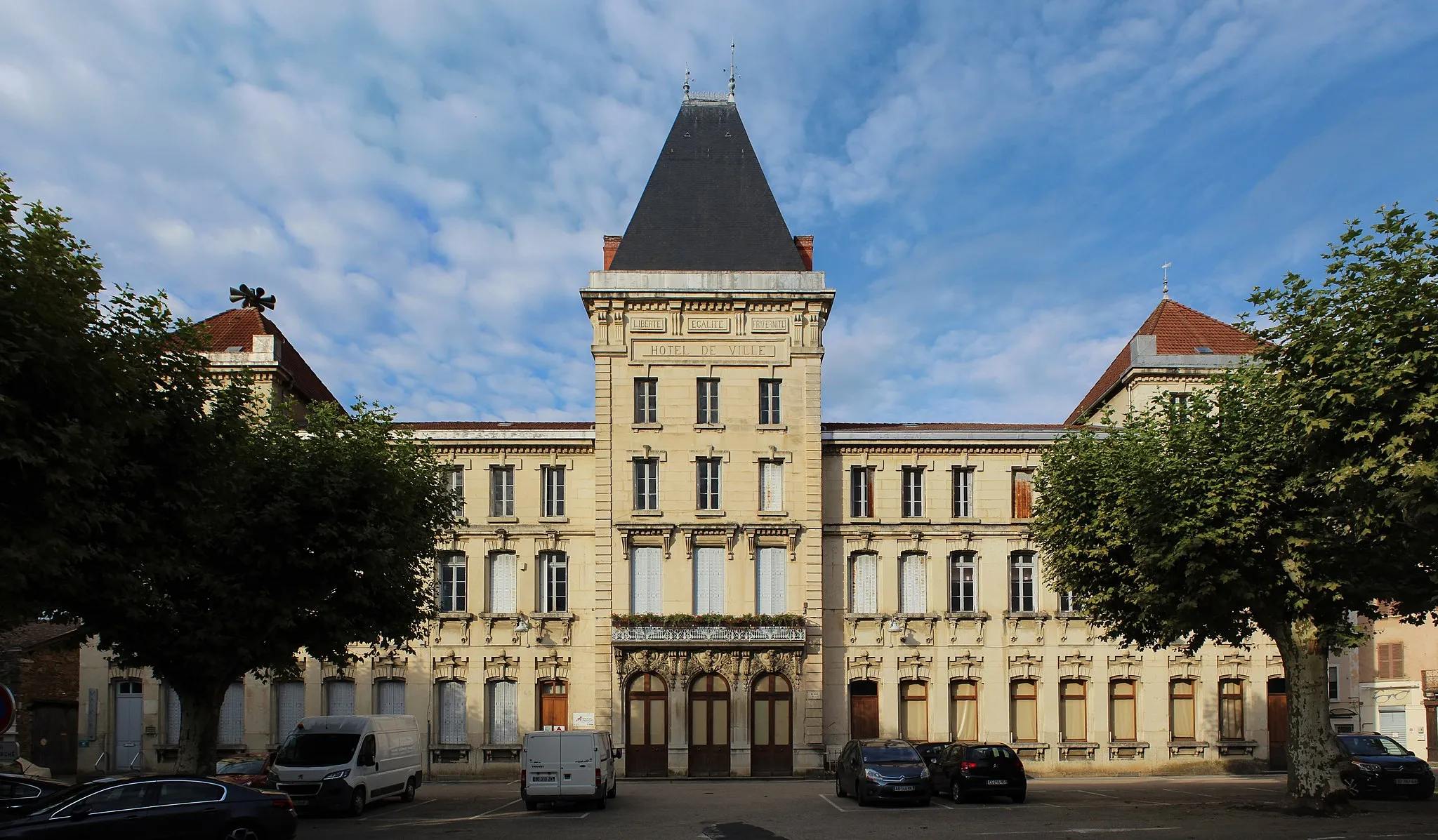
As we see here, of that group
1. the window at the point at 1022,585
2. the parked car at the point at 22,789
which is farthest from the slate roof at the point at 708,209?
the parked car at the point at 22,789

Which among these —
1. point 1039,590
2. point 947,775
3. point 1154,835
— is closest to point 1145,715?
point 1039,590

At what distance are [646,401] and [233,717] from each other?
54.5 ft

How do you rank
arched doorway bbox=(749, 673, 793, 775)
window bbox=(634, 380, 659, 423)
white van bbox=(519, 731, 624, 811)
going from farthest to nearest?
window bbox=(634, 380, 659, 423), arched doorway bbox=(749, 673, 793, 775), white van bbox=(519, 731, 624, 811)

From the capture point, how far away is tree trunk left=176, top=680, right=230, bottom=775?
2397 centimetres

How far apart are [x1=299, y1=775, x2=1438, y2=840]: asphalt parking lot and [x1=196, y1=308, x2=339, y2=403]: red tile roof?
56.8 ft

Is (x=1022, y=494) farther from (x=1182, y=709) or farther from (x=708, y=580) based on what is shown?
(x=708, y=580)

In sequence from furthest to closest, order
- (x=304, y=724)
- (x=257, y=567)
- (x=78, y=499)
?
(x=304, y=724) < (x=257, y=567) < (x=78, y=499)

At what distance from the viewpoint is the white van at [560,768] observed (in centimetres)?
A: 2581

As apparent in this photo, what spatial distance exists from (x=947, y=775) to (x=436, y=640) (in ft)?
57.7

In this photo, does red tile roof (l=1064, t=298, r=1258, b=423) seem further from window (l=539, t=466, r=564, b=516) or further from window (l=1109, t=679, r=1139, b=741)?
window (l=539, t=466, r=564, b=516)

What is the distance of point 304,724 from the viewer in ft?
89.7

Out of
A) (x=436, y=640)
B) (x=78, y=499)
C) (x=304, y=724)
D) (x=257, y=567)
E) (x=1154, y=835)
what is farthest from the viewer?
(x=436, y=640)

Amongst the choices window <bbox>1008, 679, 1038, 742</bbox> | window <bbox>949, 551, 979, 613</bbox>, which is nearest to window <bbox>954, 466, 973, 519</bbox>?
window <bbox>949, 551, 979, 613</bbox>

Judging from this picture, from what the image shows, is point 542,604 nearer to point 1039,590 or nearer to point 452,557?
point 452,557
